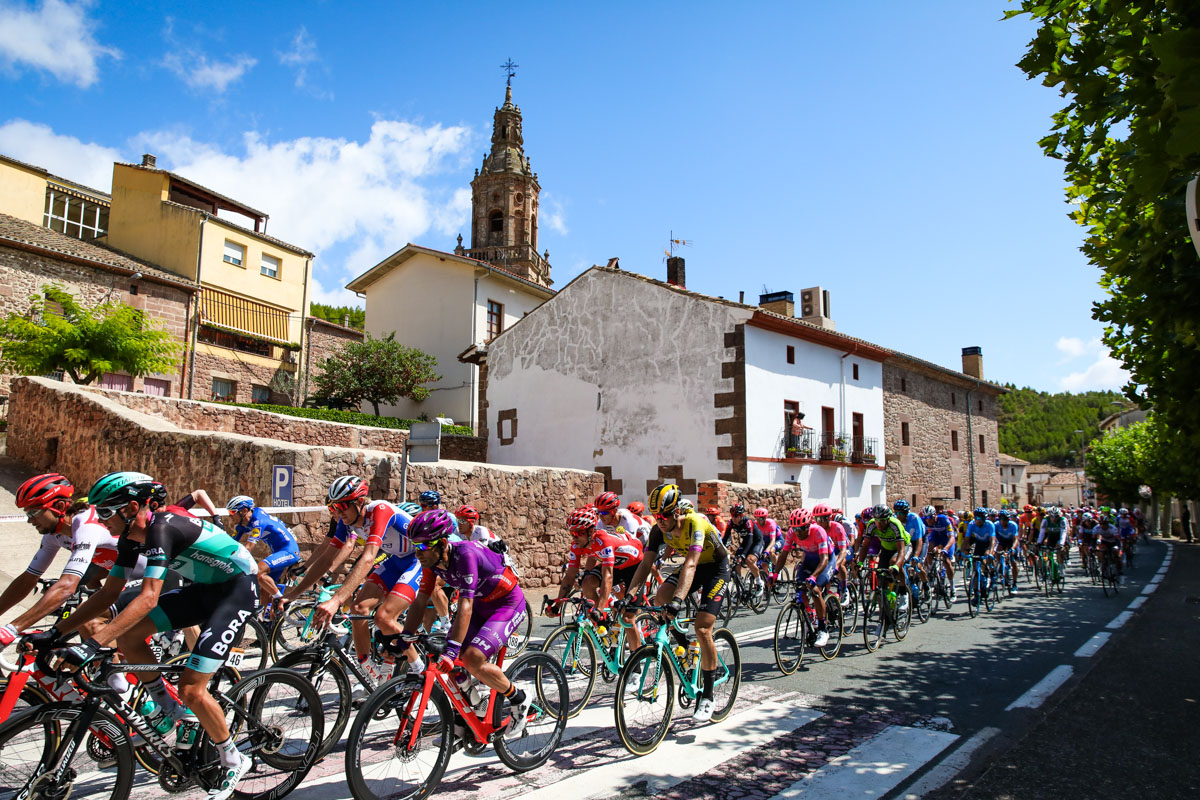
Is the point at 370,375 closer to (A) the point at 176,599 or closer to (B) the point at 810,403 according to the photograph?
(B) the point at 810,403

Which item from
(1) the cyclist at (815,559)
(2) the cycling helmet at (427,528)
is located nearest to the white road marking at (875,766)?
(1) the cyclist at (815,559)

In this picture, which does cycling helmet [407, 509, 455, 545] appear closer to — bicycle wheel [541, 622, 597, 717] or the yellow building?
bicycle wheel [541, 622, 597, 717]

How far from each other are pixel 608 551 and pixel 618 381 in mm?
16329

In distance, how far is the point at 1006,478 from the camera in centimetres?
7438

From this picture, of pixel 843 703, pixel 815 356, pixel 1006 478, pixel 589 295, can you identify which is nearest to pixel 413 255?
pixel 589 295

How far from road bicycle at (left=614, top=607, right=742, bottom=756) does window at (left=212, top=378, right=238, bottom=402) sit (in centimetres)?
2557

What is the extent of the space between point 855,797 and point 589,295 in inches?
808

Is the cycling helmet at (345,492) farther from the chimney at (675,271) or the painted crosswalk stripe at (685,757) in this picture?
the chimney at (675,271)

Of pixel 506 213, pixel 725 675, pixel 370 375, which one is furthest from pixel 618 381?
pixel 506 213

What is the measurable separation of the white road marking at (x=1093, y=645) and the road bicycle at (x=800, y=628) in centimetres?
312

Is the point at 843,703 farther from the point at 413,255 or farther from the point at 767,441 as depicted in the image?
the point at 413,255

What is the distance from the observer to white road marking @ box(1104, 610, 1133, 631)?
11523 mm

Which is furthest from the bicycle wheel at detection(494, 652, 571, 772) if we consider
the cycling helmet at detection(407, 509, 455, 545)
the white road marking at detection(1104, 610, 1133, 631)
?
the white road marking at detection(1104, 610, 1133, 631)

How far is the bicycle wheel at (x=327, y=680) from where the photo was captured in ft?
15.7
